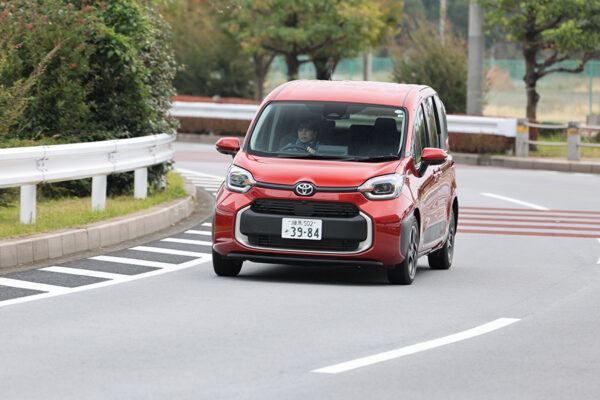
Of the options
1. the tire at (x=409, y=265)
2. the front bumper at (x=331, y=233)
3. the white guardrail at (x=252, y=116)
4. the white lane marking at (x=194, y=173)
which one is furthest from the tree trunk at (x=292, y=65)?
the front bumper at (x=331, y=233)

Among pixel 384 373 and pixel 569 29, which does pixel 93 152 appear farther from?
pixel 569 29

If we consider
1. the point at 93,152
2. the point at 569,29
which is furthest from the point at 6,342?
the point at 569,29

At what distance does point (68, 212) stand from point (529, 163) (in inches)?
684

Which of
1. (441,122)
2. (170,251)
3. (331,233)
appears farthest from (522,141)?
(331,233)

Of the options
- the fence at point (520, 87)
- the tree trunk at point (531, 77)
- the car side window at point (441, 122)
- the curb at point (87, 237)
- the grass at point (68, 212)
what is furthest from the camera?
the fence at point (520, 87)

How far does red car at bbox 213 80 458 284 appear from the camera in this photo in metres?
11.3

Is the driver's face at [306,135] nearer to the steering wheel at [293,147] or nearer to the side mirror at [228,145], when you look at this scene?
the steering wheel at [293,147]

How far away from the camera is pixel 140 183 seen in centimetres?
1708

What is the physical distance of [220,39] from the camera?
158 feet

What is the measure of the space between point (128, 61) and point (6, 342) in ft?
32.6

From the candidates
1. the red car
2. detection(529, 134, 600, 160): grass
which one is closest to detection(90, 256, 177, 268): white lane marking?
the red car

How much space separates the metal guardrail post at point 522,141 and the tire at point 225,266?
20559mm

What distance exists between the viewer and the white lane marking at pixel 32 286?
36.0 feet

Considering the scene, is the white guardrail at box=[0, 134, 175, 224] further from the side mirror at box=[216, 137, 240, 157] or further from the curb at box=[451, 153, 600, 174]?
the curb at box=[451, 153, 600, 174]
